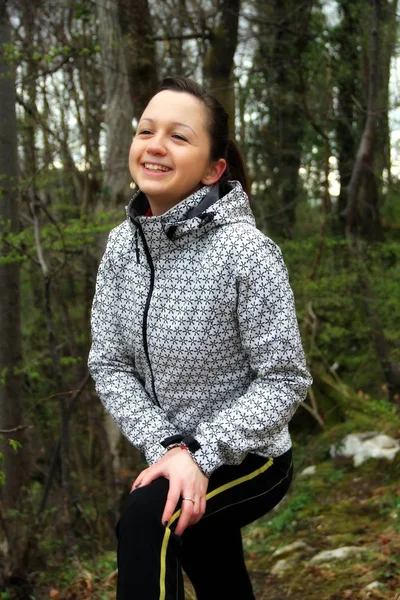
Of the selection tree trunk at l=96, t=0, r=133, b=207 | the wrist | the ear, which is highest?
tree trunk at l=96, t=0, r=133, b=207

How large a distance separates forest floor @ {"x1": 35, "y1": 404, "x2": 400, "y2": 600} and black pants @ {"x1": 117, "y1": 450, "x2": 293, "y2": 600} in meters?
1.29

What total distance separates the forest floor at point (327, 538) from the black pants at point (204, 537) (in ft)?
4.25

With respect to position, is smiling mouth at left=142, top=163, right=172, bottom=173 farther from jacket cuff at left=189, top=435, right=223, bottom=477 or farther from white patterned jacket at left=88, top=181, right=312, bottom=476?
jacket cuff at left=189, top=435, right=223, bottom=477

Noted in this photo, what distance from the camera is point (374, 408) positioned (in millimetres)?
6895

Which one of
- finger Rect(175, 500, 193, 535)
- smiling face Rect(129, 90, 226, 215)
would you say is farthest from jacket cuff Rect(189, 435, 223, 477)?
smiling face Rect(129, 90, 226, 215)

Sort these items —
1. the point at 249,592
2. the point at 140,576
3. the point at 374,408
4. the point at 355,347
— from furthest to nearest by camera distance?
the point at 355,347, the point at 374,408, the point at 249,592, the point at 140,576

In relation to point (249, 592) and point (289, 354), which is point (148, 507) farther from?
point (249, 592)

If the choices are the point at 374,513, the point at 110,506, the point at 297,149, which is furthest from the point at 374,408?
the point at 297,149

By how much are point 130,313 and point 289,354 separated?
0.49 meters

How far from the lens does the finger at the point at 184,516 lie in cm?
186

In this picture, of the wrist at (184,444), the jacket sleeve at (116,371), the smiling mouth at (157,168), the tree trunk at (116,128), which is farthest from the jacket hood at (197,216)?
the tree trunk at (116,128)

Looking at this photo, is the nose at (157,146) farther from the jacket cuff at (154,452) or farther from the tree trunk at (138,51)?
the tree trunk at (138,51)

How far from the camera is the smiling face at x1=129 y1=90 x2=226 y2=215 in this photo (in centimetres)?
225

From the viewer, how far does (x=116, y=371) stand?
2.28m
